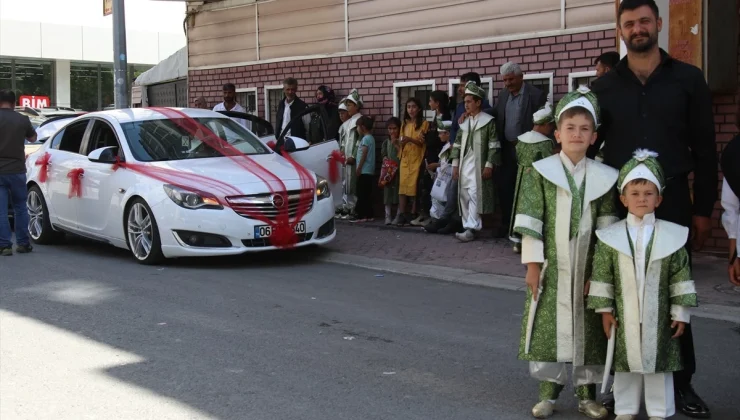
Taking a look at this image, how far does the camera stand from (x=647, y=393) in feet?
15.9

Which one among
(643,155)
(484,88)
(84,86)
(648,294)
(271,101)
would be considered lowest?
(648,294)

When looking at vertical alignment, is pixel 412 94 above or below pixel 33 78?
below

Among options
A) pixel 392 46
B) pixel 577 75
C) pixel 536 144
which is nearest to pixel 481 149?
pixel 577 75

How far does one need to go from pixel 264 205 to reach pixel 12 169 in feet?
10.4

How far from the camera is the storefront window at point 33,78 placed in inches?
1582

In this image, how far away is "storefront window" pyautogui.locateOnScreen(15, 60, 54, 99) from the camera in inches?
1582

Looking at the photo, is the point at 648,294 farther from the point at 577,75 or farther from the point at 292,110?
the point at 292,110

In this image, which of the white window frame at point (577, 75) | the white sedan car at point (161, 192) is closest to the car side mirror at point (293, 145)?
the white sedan car at point (161, 192)

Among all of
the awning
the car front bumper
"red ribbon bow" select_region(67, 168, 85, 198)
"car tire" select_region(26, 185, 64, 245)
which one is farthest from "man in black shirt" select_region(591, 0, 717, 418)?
the awning

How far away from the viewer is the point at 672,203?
518 centimetres

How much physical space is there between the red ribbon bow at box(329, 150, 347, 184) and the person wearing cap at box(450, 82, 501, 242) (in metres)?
1.84

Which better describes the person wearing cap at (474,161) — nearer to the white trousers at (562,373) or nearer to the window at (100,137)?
the window at (100,137)

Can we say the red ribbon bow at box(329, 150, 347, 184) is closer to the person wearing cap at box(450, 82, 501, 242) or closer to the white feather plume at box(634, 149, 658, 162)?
the person wearing cap at box(450, 82, 501, 242)

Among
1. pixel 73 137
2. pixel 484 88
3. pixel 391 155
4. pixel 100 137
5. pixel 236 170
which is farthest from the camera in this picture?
pixel 391 155
